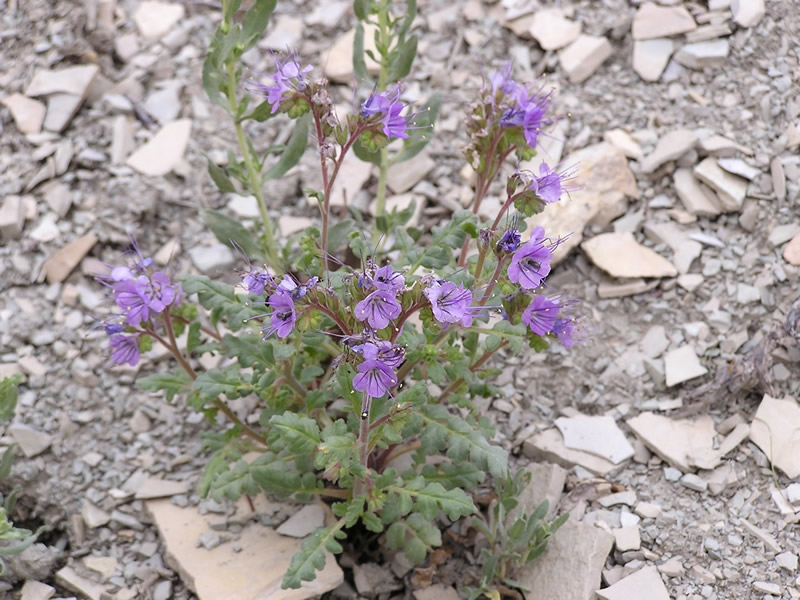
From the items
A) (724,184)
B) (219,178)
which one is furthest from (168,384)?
(724,184)

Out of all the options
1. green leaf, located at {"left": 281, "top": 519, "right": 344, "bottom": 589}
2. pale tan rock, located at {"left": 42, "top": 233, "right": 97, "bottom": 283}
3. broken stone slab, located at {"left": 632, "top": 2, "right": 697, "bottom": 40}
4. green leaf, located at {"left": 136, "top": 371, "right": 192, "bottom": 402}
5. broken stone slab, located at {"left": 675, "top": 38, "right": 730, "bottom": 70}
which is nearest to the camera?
green leaf, located at {"left": 281, "top": 519, "right": 344, "bottom": 589}

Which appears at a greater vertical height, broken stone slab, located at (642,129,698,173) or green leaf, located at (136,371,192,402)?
green leaf, located at (136,371,192,402)

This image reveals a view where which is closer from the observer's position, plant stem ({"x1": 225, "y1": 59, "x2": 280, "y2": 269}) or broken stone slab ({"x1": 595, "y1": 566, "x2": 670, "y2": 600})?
broken stone slab ({"x1": 595, "y1": 566, "x2": 670, "y2": 600})

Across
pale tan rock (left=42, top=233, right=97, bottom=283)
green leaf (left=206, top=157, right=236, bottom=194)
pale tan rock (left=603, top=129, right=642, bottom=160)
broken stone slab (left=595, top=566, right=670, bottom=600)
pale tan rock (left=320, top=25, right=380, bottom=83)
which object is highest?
green leaf (left=206, top=157, right=236, bottom=194)

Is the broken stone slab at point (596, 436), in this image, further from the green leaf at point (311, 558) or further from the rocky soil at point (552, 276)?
the green leaf at point (311, 558)

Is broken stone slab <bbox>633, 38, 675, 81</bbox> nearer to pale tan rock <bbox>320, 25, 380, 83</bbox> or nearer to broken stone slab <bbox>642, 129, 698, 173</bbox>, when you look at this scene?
broken stone slab <bbox>642, 129, 698, 173</bbox>

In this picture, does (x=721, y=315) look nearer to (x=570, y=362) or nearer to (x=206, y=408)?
(x=570, y=362)

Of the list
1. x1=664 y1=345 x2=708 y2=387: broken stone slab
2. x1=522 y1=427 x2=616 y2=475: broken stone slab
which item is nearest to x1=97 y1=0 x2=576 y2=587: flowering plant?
x1=522 y1=427 x2=616 y2=475: broken stone slab

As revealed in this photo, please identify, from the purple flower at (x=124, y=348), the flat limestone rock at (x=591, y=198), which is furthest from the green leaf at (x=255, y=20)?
the flat limestone rock at (x=591, y=198)
